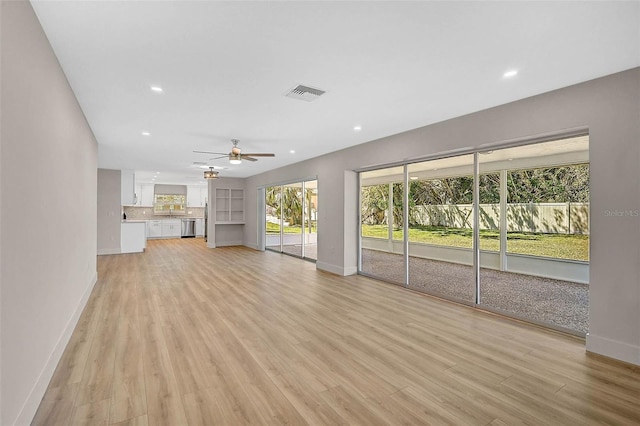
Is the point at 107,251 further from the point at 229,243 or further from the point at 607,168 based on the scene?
the point at 607,168

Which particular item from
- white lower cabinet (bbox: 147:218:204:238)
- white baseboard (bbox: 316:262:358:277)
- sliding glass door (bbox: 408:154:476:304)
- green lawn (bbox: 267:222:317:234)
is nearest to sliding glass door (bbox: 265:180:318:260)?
green lawn (bbox: 267:222:317:234)

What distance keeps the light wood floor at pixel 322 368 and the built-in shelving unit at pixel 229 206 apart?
6716mm

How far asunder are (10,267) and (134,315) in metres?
2.42

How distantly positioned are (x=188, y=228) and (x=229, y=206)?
4342 mm

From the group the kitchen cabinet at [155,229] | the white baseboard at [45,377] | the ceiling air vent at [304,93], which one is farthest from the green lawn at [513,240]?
the kitchen cabinet at [155,229]

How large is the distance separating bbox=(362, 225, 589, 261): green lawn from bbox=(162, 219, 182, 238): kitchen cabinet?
403 inches

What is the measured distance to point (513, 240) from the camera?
6.16 metres

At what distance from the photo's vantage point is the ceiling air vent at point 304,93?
125 inches

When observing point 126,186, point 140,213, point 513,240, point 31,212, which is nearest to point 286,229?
point 126,186

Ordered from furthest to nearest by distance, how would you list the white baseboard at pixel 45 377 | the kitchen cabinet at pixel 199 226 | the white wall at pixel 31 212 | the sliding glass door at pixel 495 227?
the kitchen cabinet at pixel 199 226 → the sliding glass door at pixel 495 227 → the white baseboard at pixel 45 377 → the white wall at pixel 31 212

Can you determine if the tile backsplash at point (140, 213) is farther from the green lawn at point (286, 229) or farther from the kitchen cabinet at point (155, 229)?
the green lawn at point (286, 229)

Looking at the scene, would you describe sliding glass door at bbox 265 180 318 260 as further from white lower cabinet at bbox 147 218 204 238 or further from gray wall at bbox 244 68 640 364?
gray wall at bbox 244 68 640 364

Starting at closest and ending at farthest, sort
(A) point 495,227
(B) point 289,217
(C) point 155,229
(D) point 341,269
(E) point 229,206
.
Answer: (D) point 341,269 < (A) point 495,227 < (B) point 289,217 < (E) point 229,206 < (C) point 155,229

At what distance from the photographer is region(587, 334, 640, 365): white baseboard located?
2611 millimetres
